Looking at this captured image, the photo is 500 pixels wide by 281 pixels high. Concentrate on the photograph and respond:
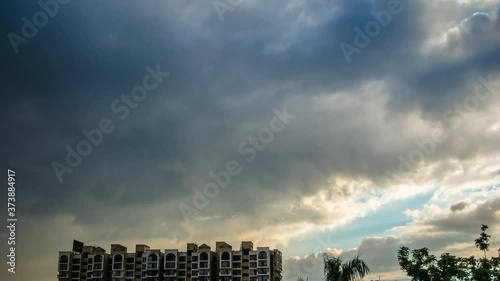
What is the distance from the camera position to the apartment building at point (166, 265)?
98812mm

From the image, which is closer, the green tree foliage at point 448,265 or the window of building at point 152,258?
the green tree foliage at point 448,265

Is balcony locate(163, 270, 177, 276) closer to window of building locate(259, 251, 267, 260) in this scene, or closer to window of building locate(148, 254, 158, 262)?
window of building locate(148, 254, 158, 262)

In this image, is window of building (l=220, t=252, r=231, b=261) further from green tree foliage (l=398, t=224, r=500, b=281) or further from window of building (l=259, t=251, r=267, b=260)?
green tree foliage (l=398, t=224, r=500, b=281)

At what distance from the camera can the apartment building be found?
98812 millimetres

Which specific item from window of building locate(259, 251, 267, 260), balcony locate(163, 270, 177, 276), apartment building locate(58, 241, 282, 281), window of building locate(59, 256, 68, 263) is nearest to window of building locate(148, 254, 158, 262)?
apartment building locate(58, 241, 282, 281)

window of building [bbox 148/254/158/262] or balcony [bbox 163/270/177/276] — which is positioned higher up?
window of building [bbox 148/254/158/262]

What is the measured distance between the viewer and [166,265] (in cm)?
9956

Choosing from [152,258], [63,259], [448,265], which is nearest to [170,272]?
[152,258]

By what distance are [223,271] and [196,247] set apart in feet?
27.7

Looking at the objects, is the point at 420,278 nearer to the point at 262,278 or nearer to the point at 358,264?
the point at 358,264

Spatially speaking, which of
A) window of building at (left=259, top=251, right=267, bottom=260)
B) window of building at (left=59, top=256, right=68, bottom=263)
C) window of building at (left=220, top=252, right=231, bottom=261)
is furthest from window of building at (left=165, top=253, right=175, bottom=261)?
window of building at (left=59, top=256, right=68, bottom=263)

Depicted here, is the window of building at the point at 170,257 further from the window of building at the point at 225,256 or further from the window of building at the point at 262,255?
the window of building at the point at 262,255

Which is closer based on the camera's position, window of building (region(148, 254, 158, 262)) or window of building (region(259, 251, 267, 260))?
window of building (region(148, 254, 158, 262))

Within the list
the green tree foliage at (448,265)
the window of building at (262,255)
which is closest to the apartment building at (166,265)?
the window of building at (262,255)
